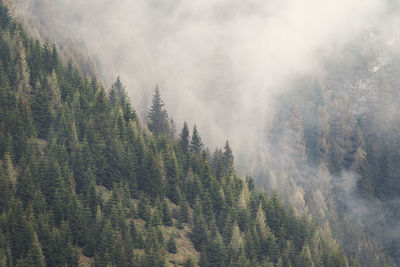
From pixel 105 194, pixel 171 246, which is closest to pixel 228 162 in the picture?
Answer: pixel 105 194

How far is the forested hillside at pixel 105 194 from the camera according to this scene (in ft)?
354

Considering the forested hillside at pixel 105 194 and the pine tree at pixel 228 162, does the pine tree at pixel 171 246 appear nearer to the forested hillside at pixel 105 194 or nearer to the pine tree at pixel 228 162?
the forested hillside at pixel 105 194

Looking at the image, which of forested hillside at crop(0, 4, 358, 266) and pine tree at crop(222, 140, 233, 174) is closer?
forested hillside at crop(0, 4, 358, 266)

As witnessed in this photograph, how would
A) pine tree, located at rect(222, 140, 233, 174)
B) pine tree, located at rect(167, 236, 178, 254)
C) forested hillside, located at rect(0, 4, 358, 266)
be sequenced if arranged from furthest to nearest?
1. pine tree, located at rect(222, 140, 233, 174)
2. pine tree, located at rect(167, 236, 178, 254)
3. forested hillside, located at rect(0, 4, 358, 266)

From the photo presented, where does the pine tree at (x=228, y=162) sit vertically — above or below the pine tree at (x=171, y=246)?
above

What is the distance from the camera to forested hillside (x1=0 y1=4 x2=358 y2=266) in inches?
4250

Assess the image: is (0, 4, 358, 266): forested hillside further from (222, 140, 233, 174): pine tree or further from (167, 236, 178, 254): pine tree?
(222, 140, 233, 174): pine tree

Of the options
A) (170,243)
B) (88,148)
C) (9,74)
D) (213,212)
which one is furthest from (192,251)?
(9,74)

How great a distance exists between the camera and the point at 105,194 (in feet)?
431

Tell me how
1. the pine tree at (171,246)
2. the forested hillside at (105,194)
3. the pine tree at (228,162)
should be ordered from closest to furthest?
the forested hillside at (105,194) < the pine tree at (171,246) < the pine tree at (228,162)

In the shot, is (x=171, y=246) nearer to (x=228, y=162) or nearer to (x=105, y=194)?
(x=105, y=194)

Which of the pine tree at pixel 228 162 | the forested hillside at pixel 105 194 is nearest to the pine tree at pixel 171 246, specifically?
the forested hillside at pixel 105 194

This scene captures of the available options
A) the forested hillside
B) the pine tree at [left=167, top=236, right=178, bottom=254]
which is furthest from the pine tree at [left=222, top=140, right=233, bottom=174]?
the pine tree at [left=167, top=236, right=178, bottom=254]

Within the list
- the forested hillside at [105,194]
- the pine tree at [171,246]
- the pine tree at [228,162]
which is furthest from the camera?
the pine tree at [228,162]
